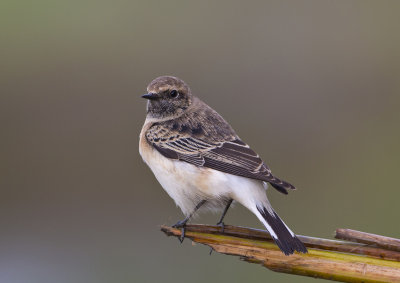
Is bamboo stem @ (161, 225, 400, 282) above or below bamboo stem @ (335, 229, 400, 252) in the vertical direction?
below

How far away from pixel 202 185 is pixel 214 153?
46 cm

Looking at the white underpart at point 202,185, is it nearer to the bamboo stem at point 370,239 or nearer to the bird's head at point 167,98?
the bird's head at point 167,98

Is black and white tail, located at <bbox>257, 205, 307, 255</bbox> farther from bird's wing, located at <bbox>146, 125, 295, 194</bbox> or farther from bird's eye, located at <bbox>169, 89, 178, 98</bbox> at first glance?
bird's eye, located at <bbox>169, 89, 178, 98</bbox>

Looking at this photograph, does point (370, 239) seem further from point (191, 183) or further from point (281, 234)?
point (191, 183)

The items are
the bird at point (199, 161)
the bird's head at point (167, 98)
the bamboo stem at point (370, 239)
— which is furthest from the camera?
the bird's head at point (167, 98)

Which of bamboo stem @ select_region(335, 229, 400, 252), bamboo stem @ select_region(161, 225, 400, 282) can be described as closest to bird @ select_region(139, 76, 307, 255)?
bamboo stem @ select_region(161, 225, 400, 282)

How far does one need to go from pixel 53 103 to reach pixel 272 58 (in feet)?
15.4

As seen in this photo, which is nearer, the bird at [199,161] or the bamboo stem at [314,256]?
the bamboo stem at [314,256]

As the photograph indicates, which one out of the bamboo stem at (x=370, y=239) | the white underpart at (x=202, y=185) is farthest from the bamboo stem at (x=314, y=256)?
the white underpart at (x=202, y=185)

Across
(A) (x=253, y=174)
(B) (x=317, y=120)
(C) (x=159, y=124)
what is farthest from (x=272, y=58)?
(A) (x=253, y=174)

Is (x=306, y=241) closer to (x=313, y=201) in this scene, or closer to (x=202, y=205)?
(x=202, y=205)

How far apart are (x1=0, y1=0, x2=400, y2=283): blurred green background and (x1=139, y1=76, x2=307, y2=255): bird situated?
107 inches

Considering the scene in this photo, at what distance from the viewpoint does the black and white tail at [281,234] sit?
491 centimetres

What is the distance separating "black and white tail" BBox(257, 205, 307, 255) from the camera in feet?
16.1
